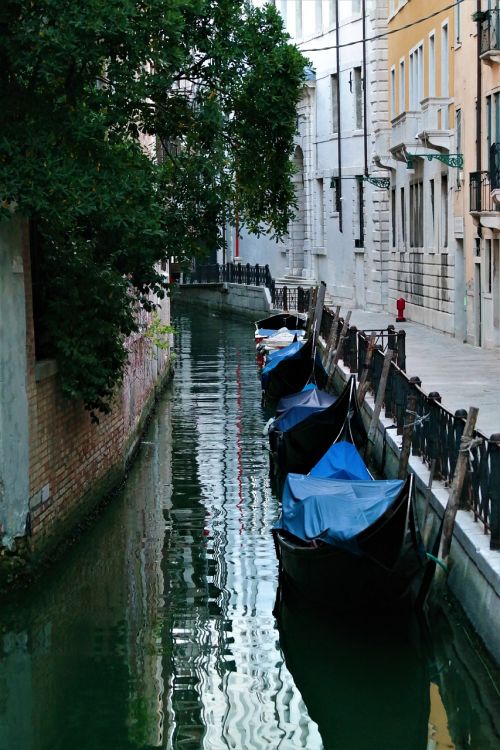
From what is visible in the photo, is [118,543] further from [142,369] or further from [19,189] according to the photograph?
[142,369]

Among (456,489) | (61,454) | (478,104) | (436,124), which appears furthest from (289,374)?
(456,489)

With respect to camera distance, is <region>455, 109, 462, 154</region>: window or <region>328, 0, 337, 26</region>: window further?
<region>328, 0, 337, 26</region>: window

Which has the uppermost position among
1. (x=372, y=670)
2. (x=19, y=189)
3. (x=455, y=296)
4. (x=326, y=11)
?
(x=326, y=11)

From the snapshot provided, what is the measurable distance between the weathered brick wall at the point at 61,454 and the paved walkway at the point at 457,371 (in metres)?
4.31

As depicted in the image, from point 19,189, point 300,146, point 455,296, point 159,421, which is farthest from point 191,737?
point 300,146

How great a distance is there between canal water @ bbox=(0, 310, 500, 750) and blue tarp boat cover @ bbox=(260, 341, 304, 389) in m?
10.7

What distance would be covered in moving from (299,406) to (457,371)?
390cm

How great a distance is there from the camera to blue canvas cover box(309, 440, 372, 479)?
14727mm

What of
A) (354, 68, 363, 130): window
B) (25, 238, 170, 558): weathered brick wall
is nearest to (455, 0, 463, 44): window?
(354, 68, 363, 130): window

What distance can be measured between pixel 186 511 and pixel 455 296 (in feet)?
47.2

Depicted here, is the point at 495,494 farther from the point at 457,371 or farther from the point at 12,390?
the point at 457,371

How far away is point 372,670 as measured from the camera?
10.8 metres

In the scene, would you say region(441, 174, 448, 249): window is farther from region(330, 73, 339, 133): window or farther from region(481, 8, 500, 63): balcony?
region(330, 73, 339, 133): window

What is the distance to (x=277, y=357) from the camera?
2786 cm
